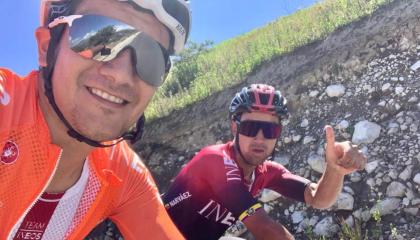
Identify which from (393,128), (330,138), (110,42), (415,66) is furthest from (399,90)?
(110,42)

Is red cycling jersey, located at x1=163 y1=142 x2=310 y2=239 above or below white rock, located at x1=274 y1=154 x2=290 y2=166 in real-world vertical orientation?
below

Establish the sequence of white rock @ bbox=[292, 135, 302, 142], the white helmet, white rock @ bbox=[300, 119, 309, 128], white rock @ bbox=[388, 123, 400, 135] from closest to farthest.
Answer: the white helmet < white rock @ bbox=[388, 123, 400, 135] < white rock @ bbox=[292, 135, 302, 142] < white rock @ bbox=[300, 119, 309, 128]

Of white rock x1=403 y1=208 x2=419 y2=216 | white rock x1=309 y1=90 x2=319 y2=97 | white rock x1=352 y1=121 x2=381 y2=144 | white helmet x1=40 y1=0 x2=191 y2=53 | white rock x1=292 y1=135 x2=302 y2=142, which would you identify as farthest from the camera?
white rock x1=309 y1=90 x2=319 y2=97

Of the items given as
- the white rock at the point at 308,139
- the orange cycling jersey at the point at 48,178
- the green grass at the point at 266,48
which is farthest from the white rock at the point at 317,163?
the orange cycling jersey at the point at 48,178

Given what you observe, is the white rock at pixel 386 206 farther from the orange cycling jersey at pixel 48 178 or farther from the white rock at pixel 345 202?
the orange cycling jersey at pixel 48 178

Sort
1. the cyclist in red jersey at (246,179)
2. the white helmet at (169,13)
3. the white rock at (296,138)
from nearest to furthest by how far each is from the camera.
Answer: the white helmet at (169,13) < the cyclist in red jersey at (246,179) < the white rock at (296,138)

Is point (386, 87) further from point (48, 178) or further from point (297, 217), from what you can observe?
point (48, 178)

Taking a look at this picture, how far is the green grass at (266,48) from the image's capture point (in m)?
7.63

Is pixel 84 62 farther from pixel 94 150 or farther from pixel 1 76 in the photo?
pixel 94 150

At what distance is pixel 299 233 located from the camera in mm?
5039

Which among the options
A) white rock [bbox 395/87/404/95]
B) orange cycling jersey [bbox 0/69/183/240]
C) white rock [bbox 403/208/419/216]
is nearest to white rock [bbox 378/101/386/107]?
white rock [bbox 395/87/404/95]

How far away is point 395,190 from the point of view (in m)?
4.73

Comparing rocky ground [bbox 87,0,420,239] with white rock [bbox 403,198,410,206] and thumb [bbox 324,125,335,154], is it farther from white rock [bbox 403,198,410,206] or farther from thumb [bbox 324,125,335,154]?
thumb [bbox 324,125,335,154]

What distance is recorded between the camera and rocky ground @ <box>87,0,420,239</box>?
4.77 meters
